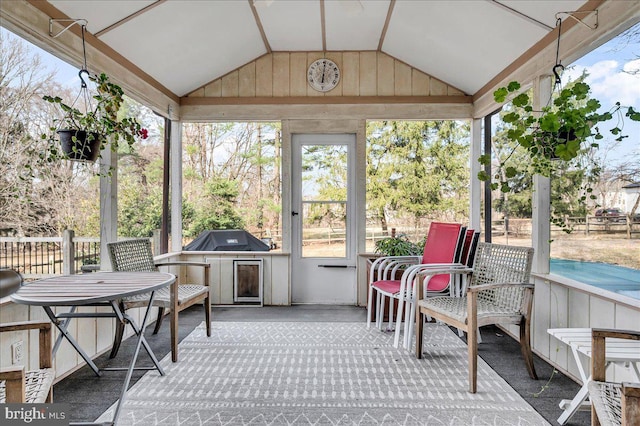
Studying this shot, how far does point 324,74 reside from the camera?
4.54 metres

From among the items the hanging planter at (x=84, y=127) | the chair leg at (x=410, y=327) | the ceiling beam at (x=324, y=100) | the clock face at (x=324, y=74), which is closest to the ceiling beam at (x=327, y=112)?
the ceiling beam at (x=324, y=100)

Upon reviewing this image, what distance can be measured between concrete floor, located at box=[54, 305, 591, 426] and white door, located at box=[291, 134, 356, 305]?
0.69m

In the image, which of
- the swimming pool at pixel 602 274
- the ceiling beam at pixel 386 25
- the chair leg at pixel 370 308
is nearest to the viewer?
the swimming pool at pixel 602 274

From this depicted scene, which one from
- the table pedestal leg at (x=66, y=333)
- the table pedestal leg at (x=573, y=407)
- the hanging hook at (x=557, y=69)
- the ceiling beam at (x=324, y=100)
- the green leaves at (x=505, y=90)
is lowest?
the table pedestal leg at (x=573, y=407)

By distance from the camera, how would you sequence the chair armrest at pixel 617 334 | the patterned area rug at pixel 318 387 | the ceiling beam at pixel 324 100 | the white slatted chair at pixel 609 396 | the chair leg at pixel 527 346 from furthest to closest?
the ceiling beam at pixel 324 100, the chair leg at pixel 527 346, the patterned area rug at pixel 318 387, the chair armrest at pixel 617 334, the white slatted chair at pixel 609 396

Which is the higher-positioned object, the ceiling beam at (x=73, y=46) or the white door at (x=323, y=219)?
the ceiling beam at (x=73, y=46)

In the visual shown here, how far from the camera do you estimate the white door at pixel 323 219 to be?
465 centimetres

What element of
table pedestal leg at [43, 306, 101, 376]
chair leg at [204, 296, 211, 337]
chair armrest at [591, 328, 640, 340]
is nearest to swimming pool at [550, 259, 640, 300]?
chair armrest at [591, 328, 640, 340]

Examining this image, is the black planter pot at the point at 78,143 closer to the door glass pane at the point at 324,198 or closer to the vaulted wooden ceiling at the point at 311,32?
the vaulted wooden ceiling at the point at 311,32

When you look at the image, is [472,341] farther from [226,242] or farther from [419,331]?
[226,242]

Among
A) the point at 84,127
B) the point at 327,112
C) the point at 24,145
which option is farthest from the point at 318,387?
the point at 327,112

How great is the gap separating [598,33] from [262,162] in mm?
3377

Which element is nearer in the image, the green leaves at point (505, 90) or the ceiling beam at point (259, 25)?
the green leaves at point (505, 90)

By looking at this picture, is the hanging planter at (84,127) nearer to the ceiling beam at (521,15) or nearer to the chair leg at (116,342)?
the chair leg at (116,342)
